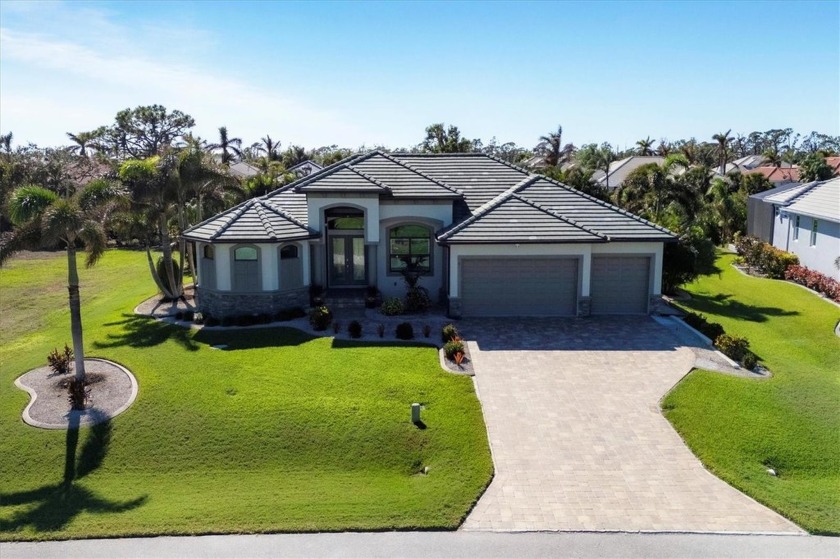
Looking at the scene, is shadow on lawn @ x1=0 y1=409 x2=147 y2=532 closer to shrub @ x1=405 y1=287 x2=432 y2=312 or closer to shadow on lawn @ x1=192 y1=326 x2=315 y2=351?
shadow on lawn @ x1=192 y1=326 x2=315 y2=351

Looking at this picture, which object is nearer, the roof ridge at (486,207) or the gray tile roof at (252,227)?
the roof ridge at (486,207)

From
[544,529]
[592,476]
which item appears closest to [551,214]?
[592,476]

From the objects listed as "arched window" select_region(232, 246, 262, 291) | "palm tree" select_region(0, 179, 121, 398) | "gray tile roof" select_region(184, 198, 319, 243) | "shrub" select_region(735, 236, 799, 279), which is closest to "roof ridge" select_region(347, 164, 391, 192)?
"gray tile roof" select_region(184, 198, 319, 243)

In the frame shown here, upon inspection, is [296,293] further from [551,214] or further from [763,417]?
[763,417]

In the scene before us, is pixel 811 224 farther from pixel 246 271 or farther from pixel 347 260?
pixel 246 271

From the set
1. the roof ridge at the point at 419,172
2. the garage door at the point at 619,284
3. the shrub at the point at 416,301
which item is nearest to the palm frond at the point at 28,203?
the shrub at the point at 416,301

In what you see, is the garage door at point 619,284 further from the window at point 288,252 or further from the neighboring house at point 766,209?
the neighboring house at point 766,209

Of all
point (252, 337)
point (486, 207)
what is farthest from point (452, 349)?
point (486, 207)
